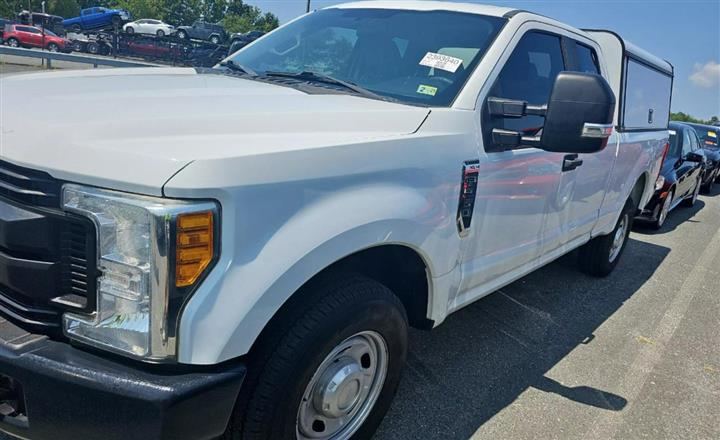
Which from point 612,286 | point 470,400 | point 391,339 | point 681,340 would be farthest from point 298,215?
point 612,286

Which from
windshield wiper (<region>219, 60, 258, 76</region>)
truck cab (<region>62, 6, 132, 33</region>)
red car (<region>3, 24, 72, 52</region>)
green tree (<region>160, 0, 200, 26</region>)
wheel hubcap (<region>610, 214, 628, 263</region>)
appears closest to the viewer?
windshield wiper (<region>219, 60, 258, 76</region>)

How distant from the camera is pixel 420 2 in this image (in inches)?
130

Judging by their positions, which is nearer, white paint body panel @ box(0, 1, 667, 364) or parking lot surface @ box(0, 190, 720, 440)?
white paint body panel @ box(0, 1, 667, 364)

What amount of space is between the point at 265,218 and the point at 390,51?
1.60m

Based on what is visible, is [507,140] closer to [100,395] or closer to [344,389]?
[344,389]

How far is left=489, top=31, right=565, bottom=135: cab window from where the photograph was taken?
2.95m

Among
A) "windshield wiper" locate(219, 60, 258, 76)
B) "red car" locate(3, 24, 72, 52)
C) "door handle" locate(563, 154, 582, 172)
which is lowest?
"door handle" locate(563, 154, 582, 172)

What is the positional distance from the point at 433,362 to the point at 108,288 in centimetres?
227

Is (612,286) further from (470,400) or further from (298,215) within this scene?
(298,215)

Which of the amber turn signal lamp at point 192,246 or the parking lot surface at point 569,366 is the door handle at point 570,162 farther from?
the amber turn signal lamp at point 192,246

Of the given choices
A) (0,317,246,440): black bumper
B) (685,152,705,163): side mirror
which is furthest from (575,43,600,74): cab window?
(685,152,705,163): side mirror

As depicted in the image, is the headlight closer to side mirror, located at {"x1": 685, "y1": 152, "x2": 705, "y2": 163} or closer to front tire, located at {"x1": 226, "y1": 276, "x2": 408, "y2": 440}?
front tire, located at {"x1": 226, "y1": 276, "x2": 408, "y2": 440}

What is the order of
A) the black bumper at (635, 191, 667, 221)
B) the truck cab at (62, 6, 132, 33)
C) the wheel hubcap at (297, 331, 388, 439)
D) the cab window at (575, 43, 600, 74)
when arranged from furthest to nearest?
the truck cab at (62, 6, 132, 33) < the black bumper at (635, 191, 667, 221) < the cab window at (575, 43, 600, 74) < the wheel hubcap at (297, 331, 388, 439)

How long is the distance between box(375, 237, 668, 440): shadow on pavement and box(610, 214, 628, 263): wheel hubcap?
0.34m
